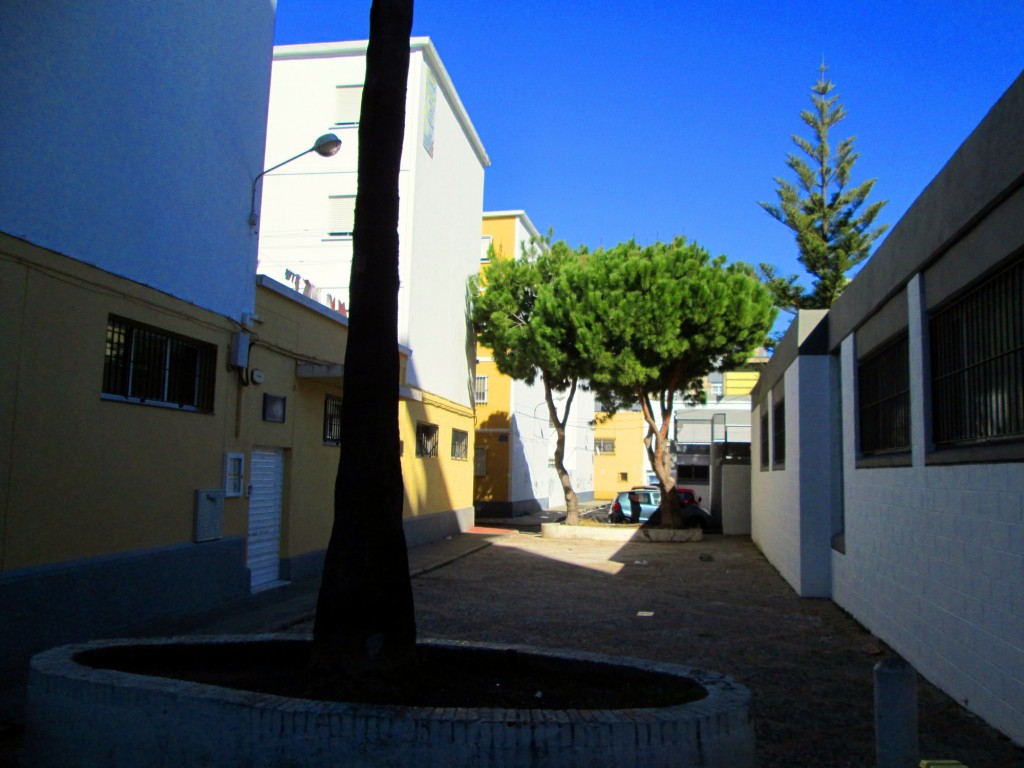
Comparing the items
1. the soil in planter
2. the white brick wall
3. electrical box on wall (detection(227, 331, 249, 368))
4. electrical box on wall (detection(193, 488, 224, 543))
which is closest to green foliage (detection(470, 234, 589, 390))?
electrical box on wall (detection(227, 331, 249, 368))

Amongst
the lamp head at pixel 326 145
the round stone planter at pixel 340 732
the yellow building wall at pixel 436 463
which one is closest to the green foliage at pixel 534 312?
the yellow building wall at pixel 436 463

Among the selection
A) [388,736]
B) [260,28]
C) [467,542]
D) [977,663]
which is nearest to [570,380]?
[467,542]

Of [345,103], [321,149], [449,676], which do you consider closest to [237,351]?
[321,149]

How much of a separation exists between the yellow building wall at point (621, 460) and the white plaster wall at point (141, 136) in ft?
140

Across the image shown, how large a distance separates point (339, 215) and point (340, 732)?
17.5 metres

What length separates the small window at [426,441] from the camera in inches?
809

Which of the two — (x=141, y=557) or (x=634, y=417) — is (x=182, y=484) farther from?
(x=634, y=417)

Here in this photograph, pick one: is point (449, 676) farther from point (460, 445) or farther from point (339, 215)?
point (460, 445)

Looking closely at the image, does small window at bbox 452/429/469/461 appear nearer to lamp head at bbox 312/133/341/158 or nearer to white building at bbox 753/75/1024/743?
lamp head at bbox 312/133/341/158

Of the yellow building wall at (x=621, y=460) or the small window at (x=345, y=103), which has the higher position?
the small window at (x=345, y=103)

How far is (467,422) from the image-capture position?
25.2m

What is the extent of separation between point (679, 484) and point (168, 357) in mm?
24829

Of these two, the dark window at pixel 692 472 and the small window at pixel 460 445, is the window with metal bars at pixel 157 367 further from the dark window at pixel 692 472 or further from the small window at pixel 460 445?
the dark window at pixel 692 472

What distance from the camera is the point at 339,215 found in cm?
2045
